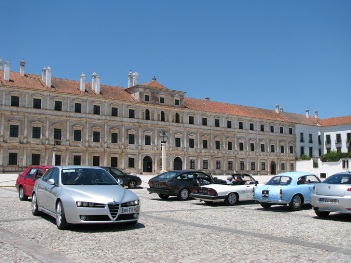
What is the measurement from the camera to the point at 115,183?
10.6 m

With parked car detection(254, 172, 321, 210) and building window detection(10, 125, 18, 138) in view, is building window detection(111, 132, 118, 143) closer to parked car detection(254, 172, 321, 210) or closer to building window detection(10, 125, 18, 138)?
building window detection(10, 125, 18, 138)

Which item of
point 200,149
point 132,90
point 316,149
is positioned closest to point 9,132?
point 132,90

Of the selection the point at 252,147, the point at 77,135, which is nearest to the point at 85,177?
the point at 77,135

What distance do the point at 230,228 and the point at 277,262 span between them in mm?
3594

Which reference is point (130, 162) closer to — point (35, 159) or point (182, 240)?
point (35, 159)

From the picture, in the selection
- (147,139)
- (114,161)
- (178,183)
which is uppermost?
(147,139)

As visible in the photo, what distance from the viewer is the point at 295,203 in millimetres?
14398

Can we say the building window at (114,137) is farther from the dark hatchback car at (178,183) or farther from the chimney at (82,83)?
the dark hatchback car at (178,183)

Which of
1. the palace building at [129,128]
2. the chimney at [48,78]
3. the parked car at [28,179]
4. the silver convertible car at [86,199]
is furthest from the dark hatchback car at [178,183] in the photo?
the chimney at [48,78]

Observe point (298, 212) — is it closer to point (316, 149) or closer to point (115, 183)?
point (115, 183)

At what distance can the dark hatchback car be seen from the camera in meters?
18.3

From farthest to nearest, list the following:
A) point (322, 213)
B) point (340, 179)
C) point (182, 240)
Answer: point (322, 213), point (340, 179), point (182, 240)

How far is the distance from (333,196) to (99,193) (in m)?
6.71

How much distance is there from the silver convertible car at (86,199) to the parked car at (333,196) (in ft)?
18.4
